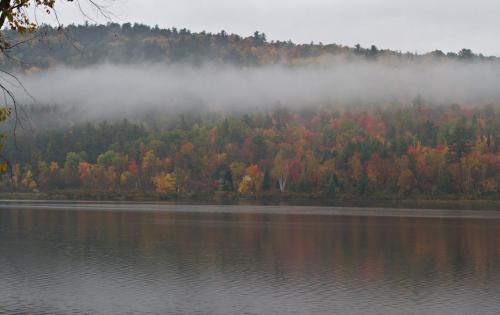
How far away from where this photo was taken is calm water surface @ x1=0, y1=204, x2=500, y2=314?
37094mm

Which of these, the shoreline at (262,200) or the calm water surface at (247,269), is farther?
the shoreline at (262,200)

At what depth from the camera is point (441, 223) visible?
94.5 metres

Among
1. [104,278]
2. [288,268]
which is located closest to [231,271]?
[288,268]

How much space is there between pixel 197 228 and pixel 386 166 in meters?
108

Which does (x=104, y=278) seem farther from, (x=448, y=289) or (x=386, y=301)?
(x=448, y=289)

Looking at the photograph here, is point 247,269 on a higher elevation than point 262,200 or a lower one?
higher

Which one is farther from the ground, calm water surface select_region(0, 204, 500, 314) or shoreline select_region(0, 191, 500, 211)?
calm water surface select_region(0, 204, 500, 314)

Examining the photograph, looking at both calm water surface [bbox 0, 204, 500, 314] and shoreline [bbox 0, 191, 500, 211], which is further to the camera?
shoreline [bbox 0, 191, 500, 211]

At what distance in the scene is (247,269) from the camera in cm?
4966

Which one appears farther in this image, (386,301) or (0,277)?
(0,277)

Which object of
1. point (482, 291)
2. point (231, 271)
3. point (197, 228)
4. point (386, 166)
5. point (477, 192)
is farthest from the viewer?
point (386, 166)

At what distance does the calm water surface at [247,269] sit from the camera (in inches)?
1460

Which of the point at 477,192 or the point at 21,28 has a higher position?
the point at 21,28

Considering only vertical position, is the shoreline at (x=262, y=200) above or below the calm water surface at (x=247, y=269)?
below
